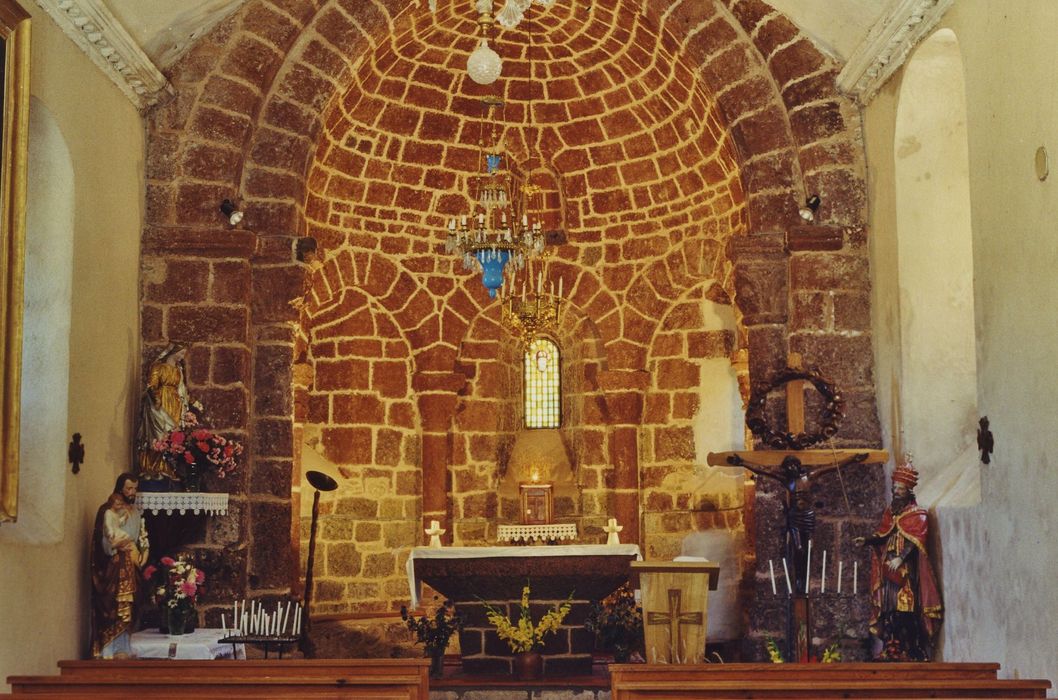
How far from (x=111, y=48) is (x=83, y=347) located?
200cm

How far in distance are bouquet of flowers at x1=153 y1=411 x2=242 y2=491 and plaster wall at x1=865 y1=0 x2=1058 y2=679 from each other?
4.80 metres

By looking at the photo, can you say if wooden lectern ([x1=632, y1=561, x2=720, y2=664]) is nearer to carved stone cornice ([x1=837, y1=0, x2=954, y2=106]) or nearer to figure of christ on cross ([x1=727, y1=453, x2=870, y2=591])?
figure of christ on cross ([x1=727, y1=453, x2=870, y2=591])

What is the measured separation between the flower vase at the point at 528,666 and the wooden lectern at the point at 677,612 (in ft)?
4.95

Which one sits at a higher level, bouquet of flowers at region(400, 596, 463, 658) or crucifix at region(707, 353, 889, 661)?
crucifix at region(707, 353, 889, 661)

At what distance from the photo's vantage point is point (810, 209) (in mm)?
10414

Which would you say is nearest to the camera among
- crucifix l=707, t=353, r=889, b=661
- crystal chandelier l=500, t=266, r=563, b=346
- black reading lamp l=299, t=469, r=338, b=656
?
crucifix l=707, t=353, r=889, b=661

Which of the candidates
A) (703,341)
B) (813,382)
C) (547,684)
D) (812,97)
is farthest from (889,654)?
(703,341)

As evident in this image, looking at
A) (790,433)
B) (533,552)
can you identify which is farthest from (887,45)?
(533,552)

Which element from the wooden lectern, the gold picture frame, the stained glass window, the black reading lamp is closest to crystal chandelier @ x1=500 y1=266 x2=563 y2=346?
the stained glass window

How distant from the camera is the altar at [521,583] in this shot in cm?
1065

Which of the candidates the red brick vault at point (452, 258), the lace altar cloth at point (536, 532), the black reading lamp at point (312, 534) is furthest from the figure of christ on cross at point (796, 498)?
the lace altar cloth at point (536, 532)

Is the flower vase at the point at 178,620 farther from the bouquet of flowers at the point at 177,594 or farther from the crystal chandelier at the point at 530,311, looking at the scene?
the crystal chandelier at the point at 530,311

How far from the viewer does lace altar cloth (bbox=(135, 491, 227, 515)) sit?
9445mm

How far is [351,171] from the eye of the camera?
1316 centimetres
